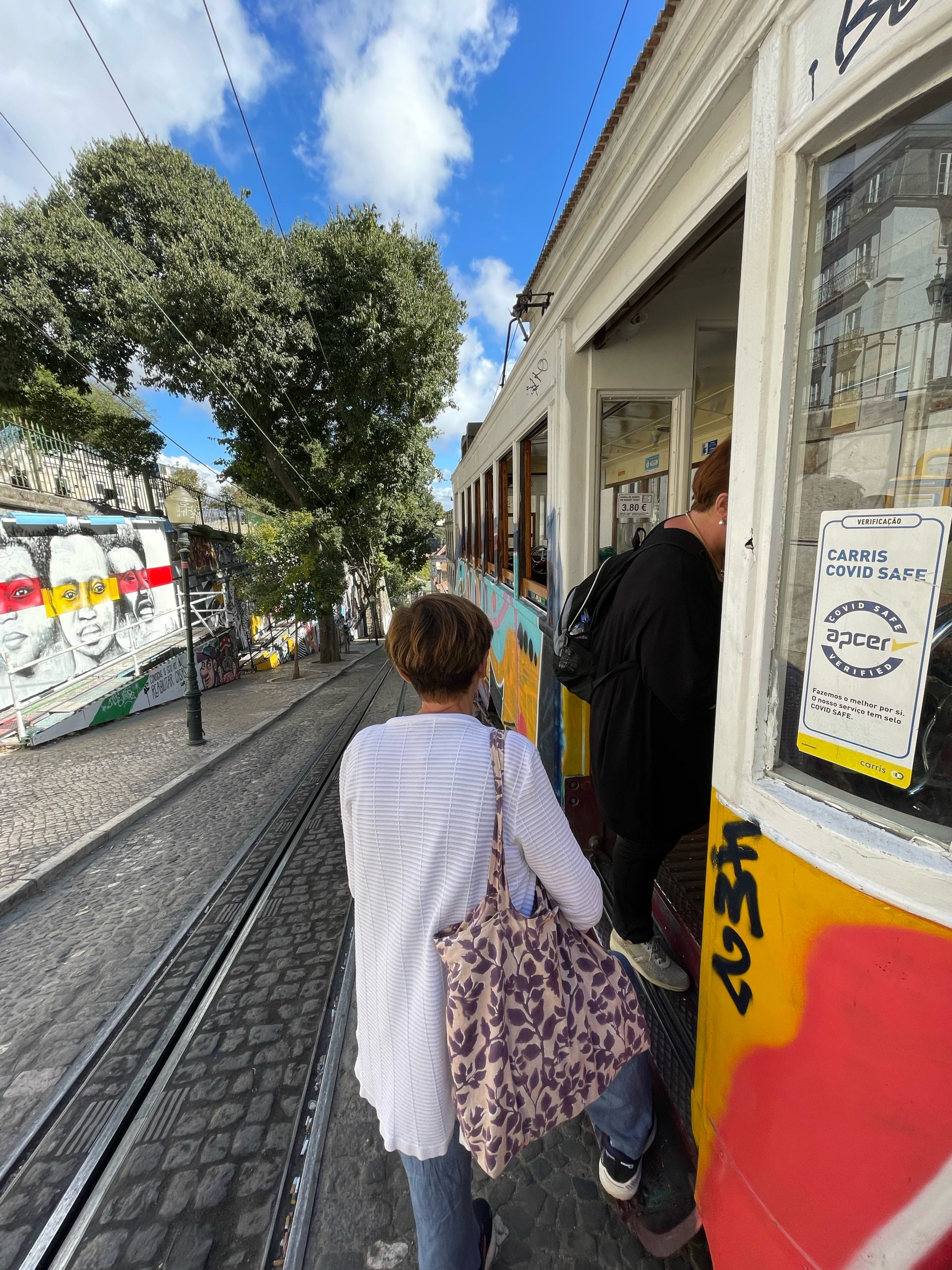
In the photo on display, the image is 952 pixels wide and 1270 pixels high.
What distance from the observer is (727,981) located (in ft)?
4.41

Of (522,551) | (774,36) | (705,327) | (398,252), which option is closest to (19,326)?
(398,252)

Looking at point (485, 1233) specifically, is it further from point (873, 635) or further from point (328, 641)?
point (328, 641)

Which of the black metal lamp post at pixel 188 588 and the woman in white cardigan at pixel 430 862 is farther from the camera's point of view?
the black metal lamp post at pixel 188 588

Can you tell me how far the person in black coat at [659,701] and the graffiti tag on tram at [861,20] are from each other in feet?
2.82

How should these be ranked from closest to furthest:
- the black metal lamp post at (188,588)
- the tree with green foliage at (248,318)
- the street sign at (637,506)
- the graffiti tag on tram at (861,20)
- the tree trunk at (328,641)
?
1. the graffiti tag on tram at (861,20)
2. the street sign at (637,506)
3. the black metal lamp post at (188,588)
4. the tree with green foliage at (248,318)
5. the tree trunk at (328,641)

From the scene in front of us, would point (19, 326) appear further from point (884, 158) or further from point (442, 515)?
point (884, 158)

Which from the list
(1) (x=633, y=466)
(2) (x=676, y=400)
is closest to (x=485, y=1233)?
(2) (x=676, y=400)

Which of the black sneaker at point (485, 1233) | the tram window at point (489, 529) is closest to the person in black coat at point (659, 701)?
the black sneaker at point (485, 1233)

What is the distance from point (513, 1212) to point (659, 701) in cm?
177

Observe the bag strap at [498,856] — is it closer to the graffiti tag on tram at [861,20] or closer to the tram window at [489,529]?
the graffiti tag on tram at [861,20]

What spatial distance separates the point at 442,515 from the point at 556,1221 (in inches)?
922

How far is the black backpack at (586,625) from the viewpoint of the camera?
81.5 inches

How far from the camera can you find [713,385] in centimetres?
428

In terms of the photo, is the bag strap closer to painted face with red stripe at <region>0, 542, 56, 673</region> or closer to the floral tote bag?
the floral tote bag
